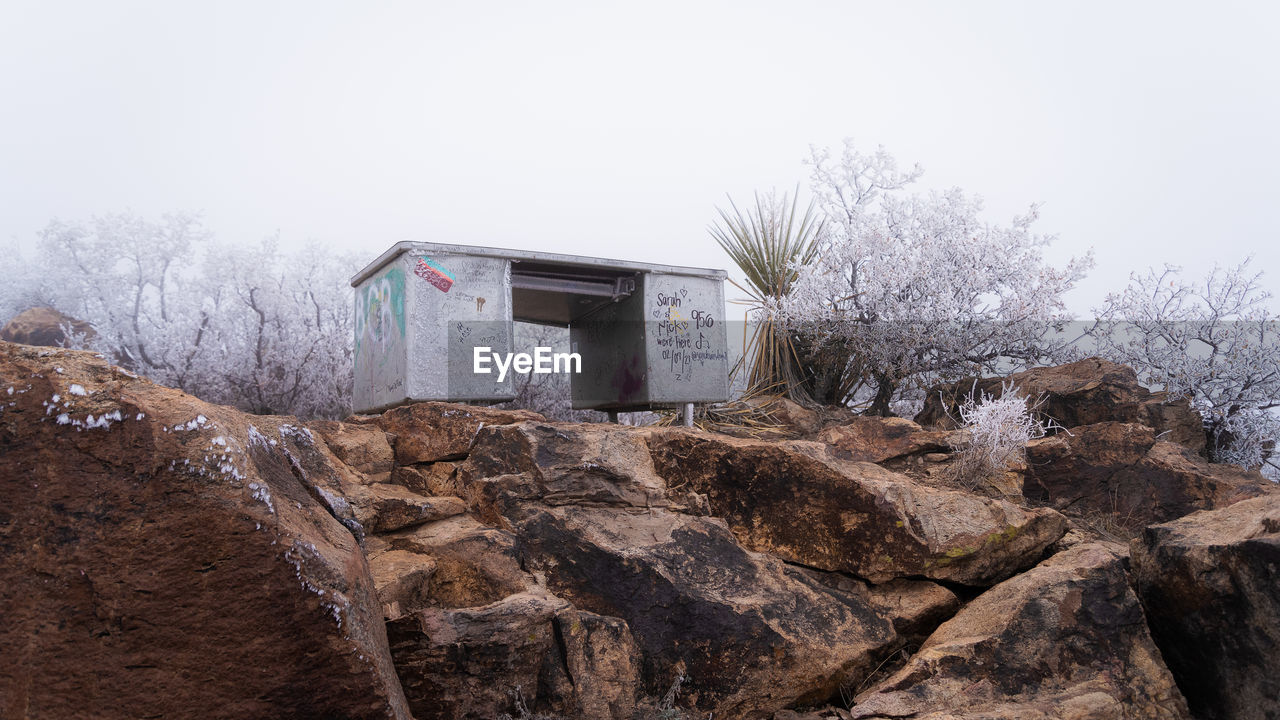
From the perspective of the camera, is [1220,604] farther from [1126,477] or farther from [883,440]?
[883,440]

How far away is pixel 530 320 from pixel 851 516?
6103mm

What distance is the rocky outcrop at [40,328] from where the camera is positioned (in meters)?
14.5

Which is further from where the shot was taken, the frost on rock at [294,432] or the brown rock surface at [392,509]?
the brown rock surface at [392,509]

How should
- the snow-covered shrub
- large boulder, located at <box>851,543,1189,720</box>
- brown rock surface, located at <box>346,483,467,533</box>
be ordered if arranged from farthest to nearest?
the snow-covered shrub → brown rock surface, located at <box>346,483,467,533</box> → large boulder, located at <box>851,543,1189,720</box>

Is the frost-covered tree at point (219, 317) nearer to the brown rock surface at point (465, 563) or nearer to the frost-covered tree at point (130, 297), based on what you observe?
the frost-covered tree at point (130, 297)

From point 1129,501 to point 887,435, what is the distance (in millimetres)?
1874

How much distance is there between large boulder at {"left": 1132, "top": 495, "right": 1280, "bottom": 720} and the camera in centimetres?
429

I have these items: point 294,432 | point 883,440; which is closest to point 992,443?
point 883,440

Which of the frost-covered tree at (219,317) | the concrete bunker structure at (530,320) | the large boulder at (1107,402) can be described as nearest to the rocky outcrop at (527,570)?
the large boulder at (1107,402)

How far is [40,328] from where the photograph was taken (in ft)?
48.7

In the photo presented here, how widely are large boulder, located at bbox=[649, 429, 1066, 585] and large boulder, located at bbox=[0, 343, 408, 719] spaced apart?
3165 mm

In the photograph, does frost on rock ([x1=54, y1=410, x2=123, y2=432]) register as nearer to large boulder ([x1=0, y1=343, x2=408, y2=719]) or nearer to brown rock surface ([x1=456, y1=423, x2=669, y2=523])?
large boulder ([x1=0, y1=343, x2=408, y2=719])

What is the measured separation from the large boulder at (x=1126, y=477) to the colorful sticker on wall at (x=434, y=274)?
5.20 metres

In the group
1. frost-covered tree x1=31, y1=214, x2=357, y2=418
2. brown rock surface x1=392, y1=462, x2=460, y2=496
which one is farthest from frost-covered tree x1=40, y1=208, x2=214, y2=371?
brown rock surface x1=392, y1=462, x2=460, y2=496
